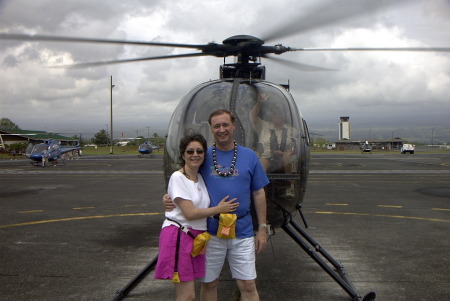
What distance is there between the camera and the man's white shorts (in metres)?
3.12

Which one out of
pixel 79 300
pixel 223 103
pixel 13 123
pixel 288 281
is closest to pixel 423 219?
pixel 288 281

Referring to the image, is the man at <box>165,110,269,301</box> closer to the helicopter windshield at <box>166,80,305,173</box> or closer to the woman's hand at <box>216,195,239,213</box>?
the woman's hand at <box>216,195,239,213</box>

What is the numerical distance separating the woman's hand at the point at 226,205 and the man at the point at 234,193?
6 centimetres

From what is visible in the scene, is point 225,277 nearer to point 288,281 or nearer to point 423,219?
point 288,281

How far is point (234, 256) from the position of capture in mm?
3146

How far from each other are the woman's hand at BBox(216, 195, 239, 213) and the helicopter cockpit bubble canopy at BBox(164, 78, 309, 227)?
2.38ft

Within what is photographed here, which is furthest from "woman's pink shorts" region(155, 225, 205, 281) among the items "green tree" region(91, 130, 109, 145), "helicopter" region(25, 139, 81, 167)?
"green tree" region(91, 130, 109, 145)

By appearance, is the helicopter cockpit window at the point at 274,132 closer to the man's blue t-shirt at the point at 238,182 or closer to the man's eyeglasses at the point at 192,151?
the man's blue t-shirt at the point at 238,182

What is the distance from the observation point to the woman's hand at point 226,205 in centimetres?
297

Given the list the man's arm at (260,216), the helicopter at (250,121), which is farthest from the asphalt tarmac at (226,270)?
the man's arm at (260,216)

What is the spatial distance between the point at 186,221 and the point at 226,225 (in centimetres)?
30

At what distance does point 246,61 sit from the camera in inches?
203

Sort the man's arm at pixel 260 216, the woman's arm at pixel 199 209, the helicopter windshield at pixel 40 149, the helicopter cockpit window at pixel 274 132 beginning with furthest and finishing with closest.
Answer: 1. the helicopter windshield at pixel 40 149
2. the helicopter cockpit window at pixel 274 132
3. the man's arm at pixel 260 216
4. the woman's arm at pixel 199 209

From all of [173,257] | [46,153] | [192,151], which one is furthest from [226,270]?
[46,153]
